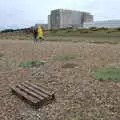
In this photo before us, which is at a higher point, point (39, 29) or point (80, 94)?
point (39, 29)

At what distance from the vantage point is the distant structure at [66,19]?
7050cm

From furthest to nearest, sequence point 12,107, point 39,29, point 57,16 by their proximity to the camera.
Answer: point 57,16 < point 39,29 < point 12,107

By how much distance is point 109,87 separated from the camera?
19.0ft

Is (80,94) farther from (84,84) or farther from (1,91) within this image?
(1,91)

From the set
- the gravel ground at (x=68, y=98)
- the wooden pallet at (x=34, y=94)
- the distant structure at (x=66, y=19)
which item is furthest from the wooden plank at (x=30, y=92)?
the distant structure at (x=66, y=19)

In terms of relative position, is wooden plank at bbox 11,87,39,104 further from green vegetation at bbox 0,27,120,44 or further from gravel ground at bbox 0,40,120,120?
green vegetation at bbox 0,27,120,44

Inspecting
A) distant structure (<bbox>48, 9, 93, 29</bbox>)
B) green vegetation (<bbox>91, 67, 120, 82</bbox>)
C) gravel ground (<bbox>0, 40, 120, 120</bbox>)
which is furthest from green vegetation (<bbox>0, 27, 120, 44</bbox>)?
distant structure (<bbox>48, 9, 93, 29</bbox>)

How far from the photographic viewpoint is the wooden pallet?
4918mm

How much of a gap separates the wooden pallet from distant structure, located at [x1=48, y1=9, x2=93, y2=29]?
6394 centimetres

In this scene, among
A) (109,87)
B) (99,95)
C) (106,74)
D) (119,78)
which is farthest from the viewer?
(106,74)

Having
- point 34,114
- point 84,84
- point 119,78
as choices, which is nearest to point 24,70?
point 84,84

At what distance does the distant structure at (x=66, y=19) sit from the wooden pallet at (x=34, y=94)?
6394cm

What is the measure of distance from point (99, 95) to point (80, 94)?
413 millimetres

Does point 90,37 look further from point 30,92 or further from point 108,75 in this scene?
point 30,92
